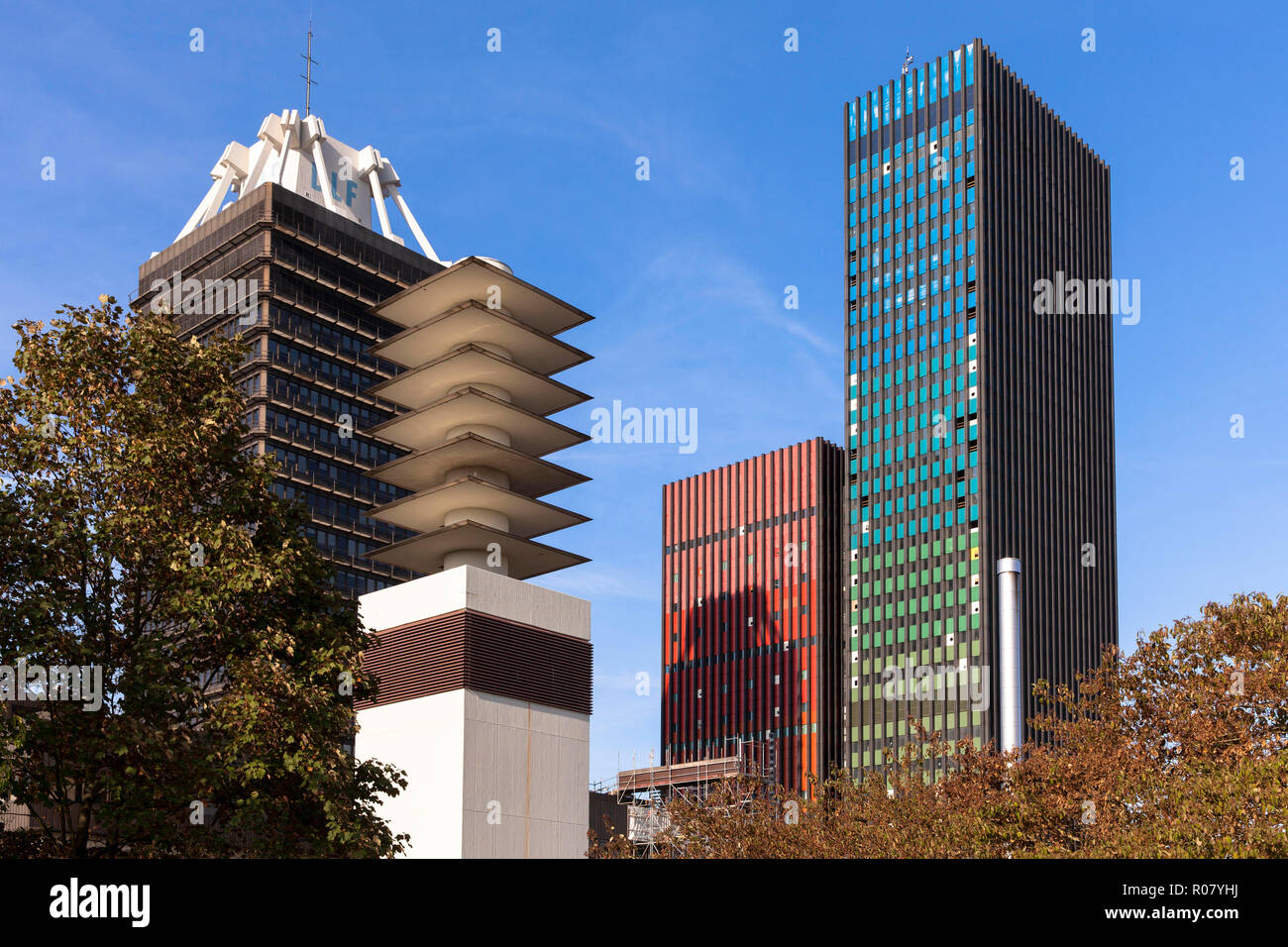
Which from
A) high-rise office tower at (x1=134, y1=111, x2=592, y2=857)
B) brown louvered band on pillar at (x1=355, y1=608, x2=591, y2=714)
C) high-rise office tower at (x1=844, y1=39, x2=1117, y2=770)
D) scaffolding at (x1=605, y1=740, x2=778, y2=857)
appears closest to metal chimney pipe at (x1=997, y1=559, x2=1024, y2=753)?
scaffolding at (x1=605, y1=740, x2=778, y2=857)

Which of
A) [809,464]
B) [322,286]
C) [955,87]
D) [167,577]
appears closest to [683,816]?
[167,577]

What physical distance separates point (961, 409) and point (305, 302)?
7743cm

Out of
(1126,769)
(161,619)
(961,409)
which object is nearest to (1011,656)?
(1126,769)

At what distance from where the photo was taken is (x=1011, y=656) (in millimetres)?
102750

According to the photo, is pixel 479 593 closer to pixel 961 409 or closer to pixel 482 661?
pixel 482 661

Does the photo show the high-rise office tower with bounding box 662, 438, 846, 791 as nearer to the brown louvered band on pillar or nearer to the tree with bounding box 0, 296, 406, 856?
the brown louvered band on pillar

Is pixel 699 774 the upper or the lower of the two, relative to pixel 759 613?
lower

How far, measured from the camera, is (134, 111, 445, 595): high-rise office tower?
15250 cm

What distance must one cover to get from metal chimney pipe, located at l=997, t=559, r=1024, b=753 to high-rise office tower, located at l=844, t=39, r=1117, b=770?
2118 inches

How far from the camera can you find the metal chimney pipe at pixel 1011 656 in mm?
102250

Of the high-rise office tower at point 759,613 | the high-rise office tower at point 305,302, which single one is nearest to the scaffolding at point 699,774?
the high-rise office tower at point 759,613

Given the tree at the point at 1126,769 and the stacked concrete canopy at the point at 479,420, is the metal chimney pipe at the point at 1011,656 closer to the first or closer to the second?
the stacked concrete canopy at the point at 479,420

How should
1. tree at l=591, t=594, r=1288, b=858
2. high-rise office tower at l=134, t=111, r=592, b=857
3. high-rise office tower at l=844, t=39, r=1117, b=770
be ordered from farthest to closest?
high-rise office tower at l=844, t=39, r=1117, b=770
high-rise office tower at l=134, t=111, r=592, b=857
tree at l=591, t=594, r=1288, b=858
